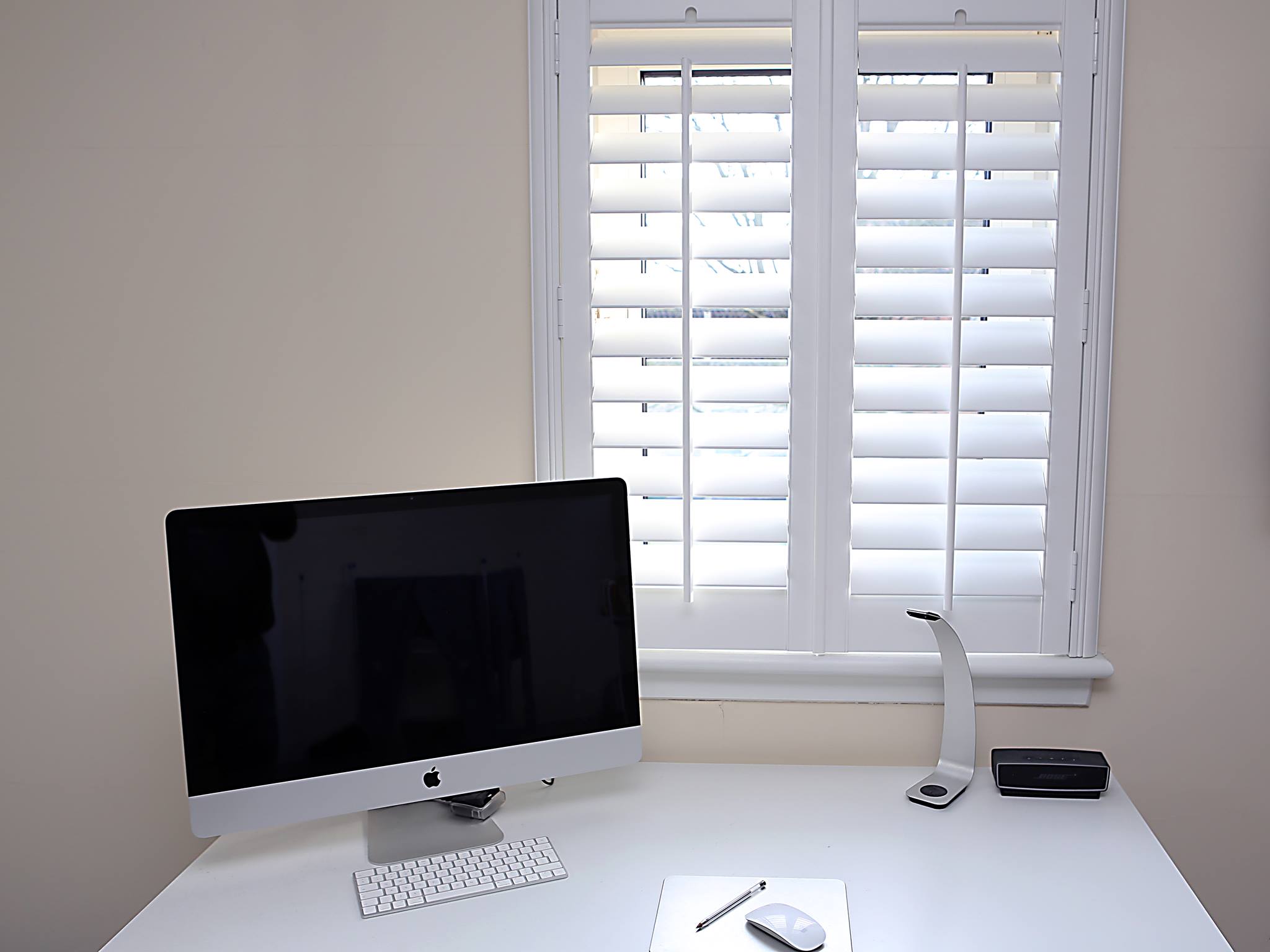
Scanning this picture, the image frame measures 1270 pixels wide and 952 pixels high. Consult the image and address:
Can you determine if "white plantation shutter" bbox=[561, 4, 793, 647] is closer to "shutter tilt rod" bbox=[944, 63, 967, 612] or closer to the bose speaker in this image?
"shutter tilt rod" bbox=[944, 63, 967, 612]

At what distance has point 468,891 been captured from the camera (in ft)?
3.76

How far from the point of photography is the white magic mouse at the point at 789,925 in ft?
3.38

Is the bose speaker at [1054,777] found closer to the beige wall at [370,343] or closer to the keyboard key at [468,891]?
the beige wall at [370,343]

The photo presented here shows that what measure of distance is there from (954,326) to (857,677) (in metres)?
0.58

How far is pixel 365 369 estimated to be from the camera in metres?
1.52

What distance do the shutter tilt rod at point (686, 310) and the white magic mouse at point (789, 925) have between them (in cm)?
54

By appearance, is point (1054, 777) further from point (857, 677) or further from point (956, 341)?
point (956, 341)

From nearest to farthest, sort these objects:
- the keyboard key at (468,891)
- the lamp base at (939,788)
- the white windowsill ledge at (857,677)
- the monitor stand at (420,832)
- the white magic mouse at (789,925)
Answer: the white magic mouse at (789,925), the keyboard key at (468,891), the monitor stand at (420,832), the lamp base at (939,788), the white windowsill ledge at (857,677)

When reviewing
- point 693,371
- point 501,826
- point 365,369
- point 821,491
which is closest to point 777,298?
point 693,371

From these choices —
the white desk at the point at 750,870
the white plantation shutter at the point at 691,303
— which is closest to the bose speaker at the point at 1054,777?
the white desk at the point at 750,870

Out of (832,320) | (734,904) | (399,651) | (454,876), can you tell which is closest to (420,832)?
(454,876)

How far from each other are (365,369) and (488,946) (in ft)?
2.90

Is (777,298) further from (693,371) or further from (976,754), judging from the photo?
(976,754)

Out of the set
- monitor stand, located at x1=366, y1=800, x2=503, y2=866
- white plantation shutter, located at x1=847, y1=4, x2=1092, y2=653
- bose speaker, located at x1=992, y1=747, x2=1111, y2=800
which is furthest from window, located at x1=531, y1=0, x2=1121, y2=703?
monitor stand, located at x1=366, y1=800, x2=503, y2=866
